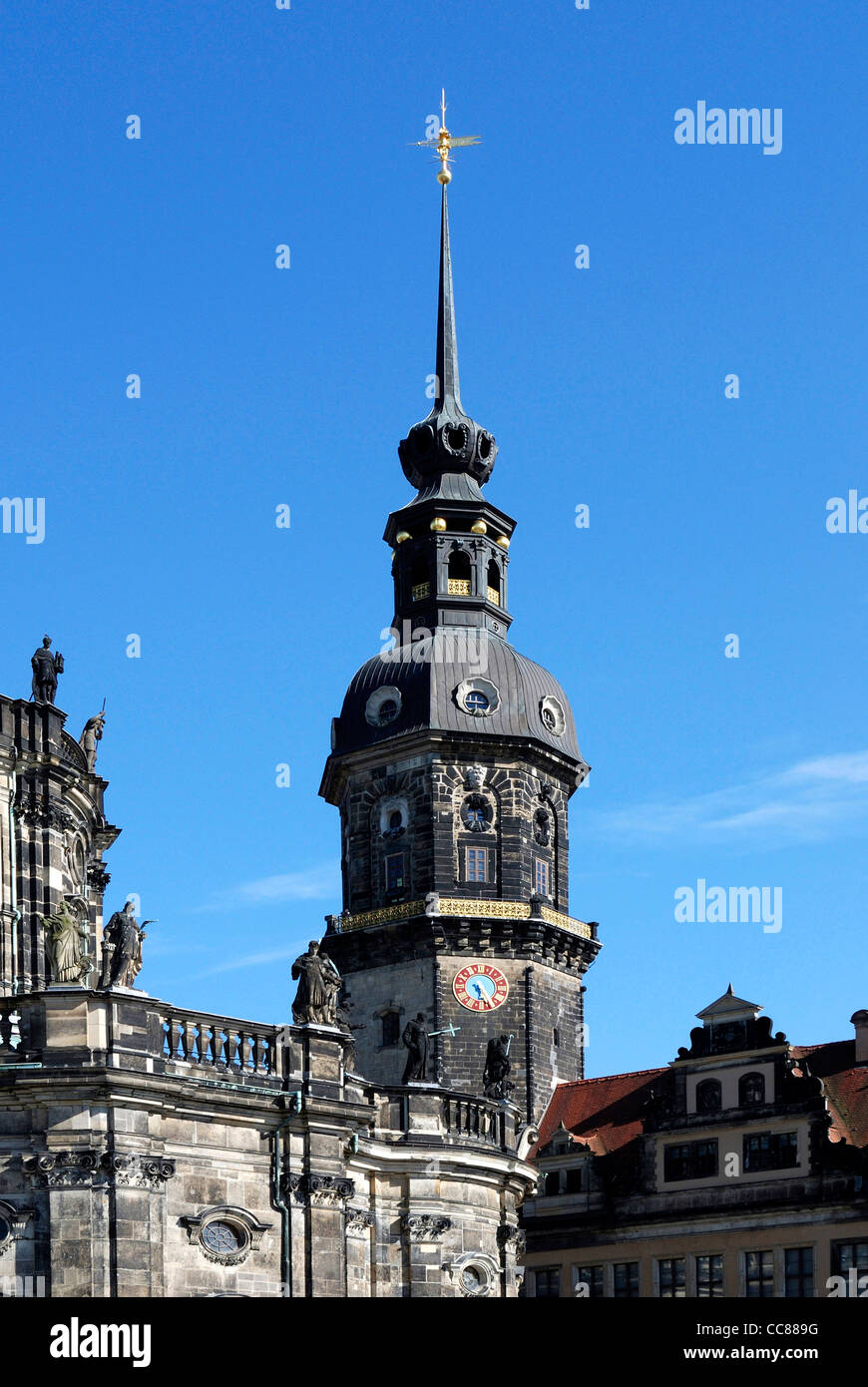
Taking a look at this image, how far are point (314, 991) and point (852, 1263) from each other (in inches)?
1176

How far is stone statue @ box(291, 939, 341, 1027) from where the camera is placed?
1686 inches

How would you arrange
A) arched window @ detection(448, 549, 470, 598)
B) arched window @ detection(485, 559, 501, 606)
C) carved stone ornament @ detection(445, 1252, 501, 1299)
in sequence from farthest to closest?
arched window @ detection(485, 559, 501, 606) < arched window @ detection(448, 549, 470, 598) < carved stone ornament @ detection(445, 1252, 501, 1299)

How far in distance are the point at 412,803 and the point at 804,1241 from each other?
20938mm

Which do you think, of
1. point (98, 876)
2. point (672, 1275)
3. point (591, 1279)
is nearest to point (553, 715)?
point (591, 1279)

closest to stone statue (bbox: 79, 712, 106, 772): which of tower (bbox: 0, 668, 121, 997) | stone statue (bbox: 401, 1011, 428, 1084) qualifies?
tower (bbox: 0, 668, 121, 997)

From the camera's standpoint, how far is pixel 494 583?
82500 millimetres

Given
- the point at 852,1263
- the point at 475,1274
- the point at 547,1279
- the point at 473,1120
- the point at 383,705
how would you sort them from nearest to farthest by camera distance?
the point at 475,1274 → the point at 473,1120 → the point at 852,1263 → the point at 547,1279 → the point at 383,705

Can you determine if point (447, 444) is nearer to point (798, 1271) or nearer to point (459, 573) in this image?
point (459, 573)

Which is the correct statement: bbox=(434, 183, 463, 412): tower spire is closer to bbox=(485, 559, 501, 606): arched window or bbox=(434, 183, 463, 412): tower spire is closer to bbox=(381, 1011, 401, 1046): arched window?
bbox=(485, 559, 501, 606): arched window

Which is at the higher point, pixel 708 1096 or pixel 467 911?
pixel 467 911

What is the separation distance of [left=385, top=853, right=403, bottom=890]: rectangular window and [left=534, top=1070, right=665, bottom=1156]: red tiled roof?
9.34 metres

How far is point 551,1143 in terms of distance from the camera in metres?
74.4
